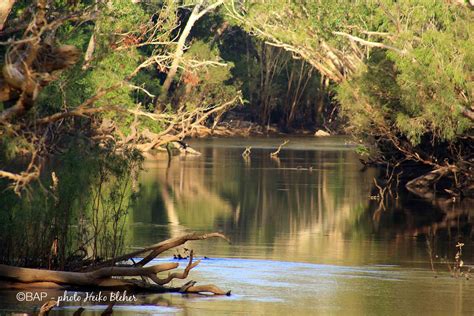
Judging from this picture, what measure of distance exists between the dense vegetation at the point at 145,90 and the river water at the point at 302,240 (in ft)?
5.37

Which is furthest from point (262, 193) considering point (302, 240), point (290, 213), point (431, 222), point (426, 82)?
point (302, 240)

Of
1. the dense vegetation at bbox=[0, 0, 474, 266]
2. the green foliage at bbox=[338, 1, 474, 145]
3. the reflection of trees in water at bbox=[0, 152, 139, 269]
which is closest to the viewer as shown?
the dense vegetation at bbox=[0, 0, 474, 266]

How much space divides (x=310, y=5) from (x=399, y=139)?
432 inches

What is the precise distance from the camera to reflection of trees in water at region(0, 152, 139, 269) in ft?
47.5

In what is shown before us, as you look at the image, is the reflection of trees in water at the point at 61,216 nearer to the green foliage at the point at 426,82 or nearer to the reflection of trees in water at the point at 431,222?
the reflection of trees in water at the point at 431,222

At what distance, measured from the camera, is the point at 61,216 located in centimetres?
1491

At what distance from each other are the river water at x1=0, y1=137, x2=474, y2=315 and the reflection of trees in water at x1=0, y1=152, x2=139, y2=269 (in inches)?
54.6

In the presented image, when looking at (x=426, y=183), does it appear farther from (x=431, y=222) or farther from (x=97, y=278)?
(x=97, y=278)

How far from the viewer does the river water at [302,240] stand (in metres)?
14.1

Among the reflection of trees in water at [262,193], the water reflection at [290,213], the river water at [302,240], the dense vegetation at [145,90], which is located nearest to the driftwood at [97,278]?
the river water at [302,240]

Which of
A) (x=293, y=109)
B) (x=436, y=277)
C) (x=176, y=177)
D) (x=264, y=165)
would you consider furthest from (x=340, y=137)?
(x=436, y=277)

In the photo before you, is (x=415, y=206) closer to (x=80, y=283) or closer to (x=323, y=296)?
(x=323, y=296)

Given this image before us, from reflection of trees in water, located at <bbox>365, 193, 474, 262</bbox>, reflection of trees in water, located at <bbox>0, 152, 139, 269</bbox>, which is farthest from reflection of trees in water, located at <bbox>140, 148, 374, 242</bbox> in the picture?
reflection of trees in water, located at <bbox>0, 152, 139, 269</bbox>

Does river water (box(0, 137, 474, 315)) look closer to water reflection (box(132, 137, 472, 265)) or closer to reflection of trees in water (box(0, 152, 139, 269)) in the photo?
water reflection (box(132, 137, 472, 265))
